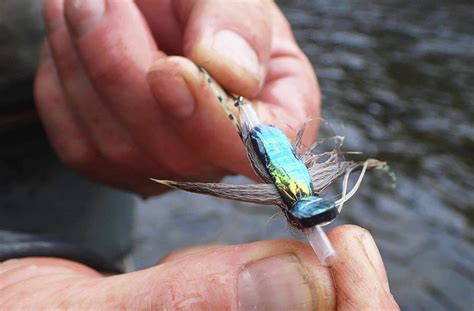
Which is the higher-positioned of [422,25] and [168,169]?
[168,169]

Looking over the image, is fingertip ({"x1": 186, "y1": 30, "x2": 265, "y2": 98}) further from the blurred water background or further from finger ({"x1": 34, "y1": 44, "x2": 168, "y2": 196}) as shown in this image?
finger ({"x1": 34, "y1": 44, "x2": 168, "y2": 196})

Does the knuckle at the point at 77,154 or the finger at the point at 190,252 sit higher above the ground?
the finger at the point at 190,252

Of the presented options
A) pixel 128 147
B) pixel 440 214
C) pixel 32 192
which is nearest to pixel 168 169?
pixel 128 147

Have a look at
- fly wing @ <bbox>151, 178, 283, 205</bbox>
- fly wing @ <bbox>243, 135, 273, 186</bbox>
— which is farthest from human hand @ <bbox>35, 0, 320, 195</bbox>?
fly wing @ <bbox>151, 178, 283, 205</bbox>

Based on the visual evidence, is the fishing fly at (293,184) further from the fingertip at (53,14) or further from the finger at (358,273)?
the fingertip at (53,14)

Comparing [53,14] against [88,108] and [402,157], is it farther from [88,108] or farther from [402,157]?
[402,157]

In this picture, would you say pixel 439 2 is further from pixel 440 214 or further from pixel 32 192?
pixel 32 192

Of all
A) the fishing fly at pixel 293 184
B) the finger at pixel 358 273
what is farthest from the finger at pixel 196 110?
the finger at pixel 358 273
